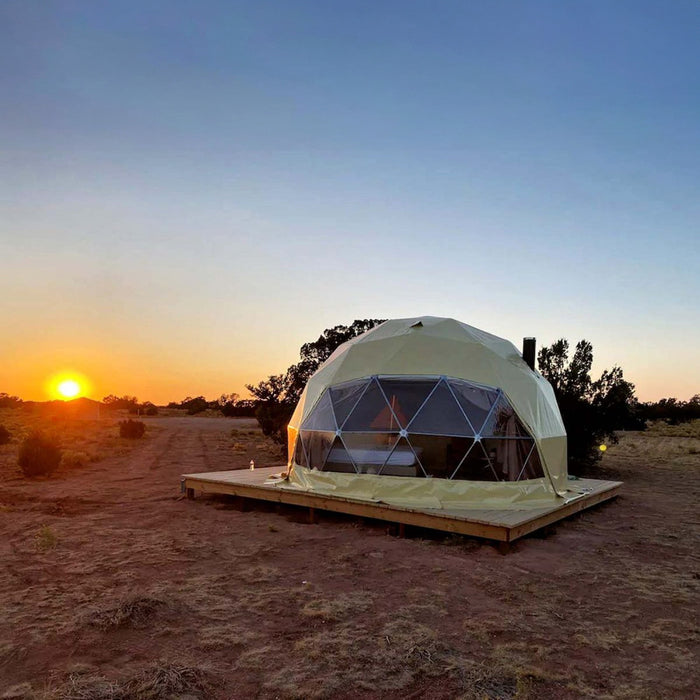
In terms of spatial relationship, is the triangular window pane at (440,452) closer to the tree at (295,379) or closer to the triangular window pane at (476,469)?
the triangular window pane at (476,469)

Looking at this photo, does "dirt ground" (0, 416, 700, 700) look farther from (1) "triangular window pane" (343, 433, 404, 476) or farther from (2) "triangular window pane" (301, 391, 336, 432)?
(2) "triangular window pane" (301, 391, 336, 432)

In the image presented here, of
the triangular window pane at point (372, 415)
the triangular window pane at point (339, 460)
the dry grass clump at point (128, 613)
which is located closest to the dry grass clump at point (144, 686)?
the dry grass clump at point (128, 613)

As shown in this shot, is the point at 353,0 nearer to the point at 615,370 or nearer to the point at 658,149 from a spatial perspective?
the point at 658,149

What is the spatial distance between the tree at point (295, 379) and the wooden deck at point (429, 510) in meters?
7.68

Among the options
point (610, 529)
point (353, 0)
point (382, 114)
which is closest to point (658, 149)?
point (382, 114)

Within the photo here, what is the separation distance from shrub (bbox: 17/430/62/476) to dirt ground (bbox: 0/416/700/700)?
5655 mm

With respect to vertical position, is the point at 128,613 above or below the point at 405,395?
below

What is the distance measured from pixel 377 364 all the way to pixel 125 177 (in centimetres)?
686

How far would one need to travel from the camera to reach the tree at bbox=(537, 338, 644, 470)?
1658 cm

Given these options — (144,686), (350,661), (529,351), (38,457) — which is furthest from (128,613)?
(38,457)

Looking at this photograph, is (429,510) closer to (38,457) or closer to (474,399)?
(474,399)

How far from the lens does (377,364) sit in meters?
10.4

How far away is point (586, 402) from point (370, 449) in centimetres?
989

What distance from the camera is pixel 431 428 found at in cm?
924
